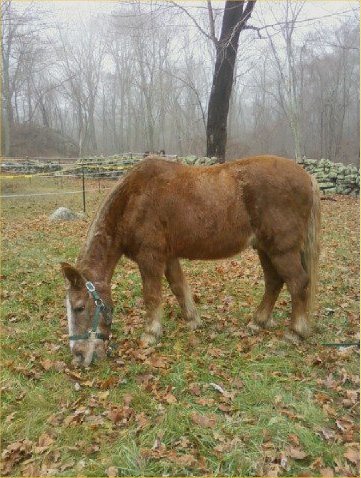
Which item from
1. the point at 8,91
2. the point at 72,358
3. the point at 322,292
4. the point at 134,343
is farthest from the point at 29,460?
the point at 8,91

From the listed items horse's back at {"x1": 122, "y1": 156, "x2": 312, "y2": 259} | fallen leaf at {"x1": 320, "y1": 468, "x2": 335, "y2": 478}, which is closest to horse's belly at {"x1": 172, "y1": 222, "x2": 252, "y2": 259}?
horse's back at {"x1": 122, "y1": 156, "x2": 312, "y2": 259}

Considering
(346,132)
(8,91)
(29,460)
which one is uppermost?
(8,91)

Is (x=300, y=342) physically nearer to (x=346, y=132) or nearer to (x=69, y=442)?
(x=69, y=442)

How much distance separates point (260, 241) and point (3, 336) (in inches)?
123

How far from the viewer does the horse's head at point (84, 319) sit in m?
3.90

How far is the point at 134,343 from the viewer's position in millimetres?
4508

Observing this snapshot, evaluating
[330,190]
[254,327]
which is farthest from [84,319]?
[330,190]

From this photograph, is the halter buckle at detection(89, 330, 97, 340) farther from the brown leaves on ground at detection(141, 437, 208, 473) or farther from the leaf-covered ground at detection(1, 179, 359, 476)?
the brown leaves on ground at detection(141, 437, 208, 473)

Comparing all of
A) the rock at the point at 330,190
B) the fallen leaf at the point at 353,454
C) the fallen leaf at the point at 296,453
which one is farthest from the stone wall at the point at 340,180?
the fallen leaf at the point at 296,453

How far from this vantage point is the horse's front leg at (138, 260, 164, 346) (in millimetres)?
4422

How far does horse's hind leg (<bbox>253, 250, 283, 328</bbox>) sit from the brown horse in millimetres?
209

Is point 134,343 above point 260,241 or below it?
below

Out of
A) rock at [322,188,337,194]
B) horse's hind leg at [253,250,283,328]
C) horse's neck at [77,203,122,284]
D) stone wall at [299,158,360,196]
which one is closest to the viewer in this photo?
horse's neck at [77,203,122,284]

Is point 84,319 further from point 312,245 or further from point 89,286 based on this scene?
point 312,245
